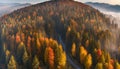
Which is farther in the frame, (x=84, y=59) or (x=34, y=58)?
(x=84, y=59)

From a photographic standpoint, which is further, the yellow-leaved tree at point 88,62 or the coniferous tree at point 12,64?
the yellow-leaved tree at point 88,62

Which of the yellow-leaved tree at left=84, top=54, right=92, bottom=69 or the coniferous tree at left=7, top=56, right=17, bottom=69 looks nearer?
the coniferous tree at left=7, top=56, right=17, bottom=69

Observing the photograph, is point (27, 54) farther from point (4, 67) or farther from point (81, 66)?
point (81, 66)

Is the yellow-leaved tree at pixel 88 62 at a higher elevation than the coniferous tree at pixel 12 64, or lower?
lower

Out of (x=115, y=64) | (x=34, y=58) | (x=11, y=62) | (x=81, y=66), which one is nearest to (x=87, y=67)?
(x=81, y=66)

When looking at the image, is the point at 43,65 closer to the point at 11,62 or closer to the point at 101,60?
the point at 11,62

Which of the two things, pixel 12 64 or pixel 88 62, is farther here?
pixel 88 62

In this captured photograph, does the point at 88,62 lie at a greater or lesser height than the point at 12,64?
lesser

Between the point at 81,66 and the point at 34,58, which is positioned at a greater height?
the point at 34,58

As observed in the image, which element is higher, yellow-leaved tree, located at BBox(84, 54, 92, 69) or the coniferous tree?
the coniferous tree

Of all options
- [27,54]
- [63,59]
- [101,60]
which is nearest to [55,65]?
[63,59]
